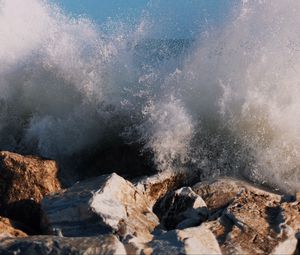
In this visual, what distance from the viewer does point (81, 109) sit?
738 centimetres

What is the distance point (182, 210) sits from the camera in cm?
498

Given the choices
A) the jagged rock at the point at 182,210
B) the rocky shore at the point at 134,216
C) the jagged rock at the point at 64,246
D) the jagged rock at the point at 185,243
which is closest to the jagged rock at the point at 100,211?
the rocky shore at the point at 134,216

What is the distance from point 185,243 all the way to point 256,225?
898mm

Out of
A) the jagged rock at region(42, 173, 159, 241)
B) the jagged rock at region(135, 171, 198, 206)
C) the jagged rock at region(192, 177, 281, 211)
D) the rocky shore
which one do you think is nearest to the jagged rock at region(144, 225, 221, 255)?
the rocky shore

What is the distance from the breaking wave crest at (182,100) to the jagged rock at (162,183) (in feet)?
0.42

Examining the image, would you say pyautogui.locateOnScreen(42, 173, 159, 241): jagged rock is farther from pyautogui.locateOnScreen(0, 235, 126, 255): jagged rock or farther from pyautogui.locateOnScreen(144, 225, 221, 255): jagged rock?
pyautogui.locateOnScreen(0, 235, 126, 255): jagged rock

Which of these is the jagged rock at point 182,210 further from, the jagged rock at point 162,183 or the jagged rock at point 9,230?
the jagged rock at point 9,230

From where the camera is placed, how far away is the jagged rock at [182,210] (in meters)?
4.86

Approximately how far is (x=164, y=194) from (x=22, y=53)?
4.14m

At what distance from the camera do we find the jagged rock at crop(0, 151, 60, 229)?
5270mm

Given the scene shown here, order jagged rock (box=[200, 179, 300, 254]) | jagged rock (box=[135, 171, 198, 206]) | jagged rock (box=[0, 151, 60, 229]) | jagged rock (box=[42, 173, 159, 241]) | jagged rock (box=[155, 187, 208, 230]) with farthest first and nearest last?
jagged rock (box=[135, 171, 198, 206]) → jagged rock (box=[0, 151, 60, 229]) → jagged rock (box=[155, 187, 208, 230]) → jagged rock (box=[42, 173, 159, 241]) → jagged rock (box=[200, 179, 300, 254])

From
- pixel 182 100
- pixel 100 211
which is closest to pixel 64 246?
pixel 100 211

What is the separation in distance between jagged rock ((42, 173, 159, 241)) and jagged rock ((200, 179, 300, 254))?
58 cm

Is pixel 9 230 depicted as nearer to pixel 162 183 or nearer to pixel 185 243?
pixel 185 243
